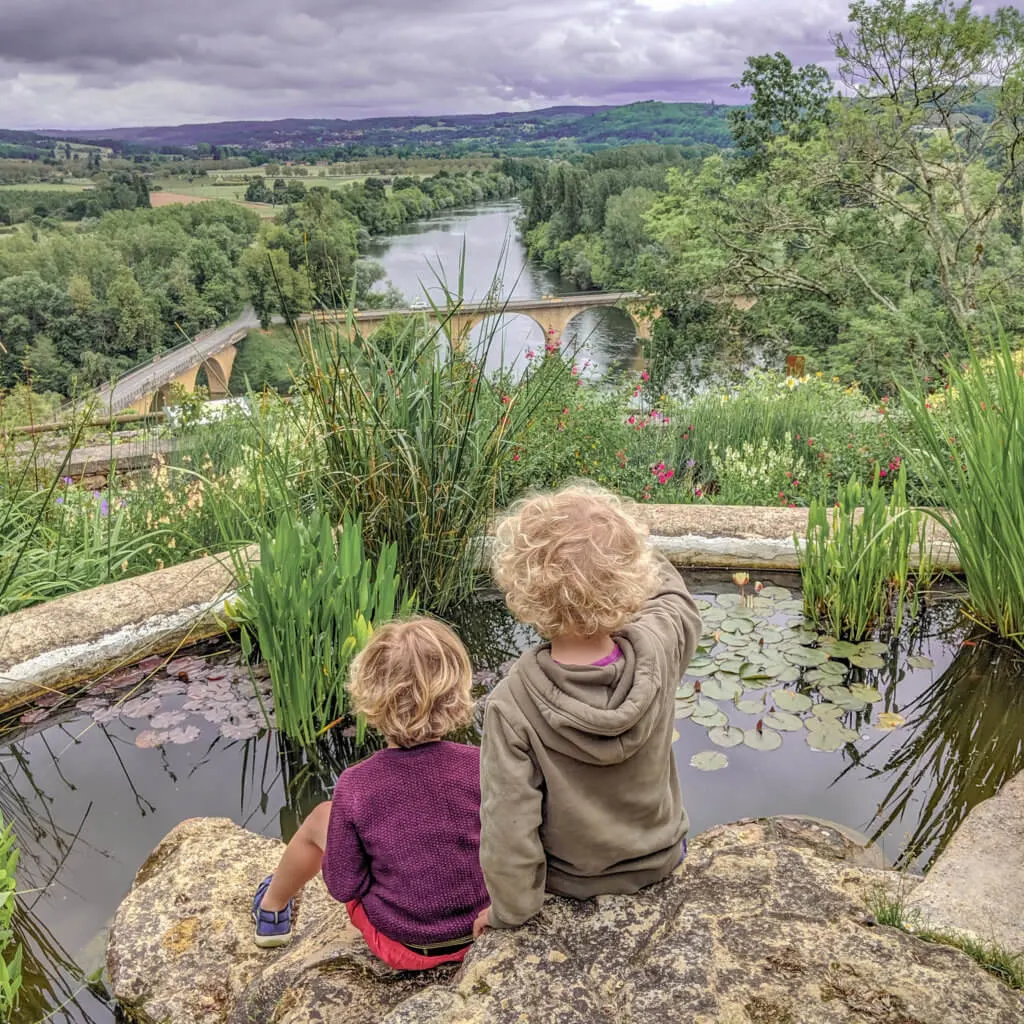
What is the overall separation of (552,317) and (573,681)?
3152 centimetres

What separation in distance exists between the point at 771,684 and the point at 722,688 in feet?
0.51

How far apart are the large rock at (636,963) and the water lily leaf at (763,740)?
0.56 metres

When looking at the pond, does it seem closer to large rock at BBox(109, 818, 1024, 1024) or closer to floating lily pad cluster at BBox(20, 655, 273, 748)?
floating lily pad cluster at BBox(20, 655, 273, 748)

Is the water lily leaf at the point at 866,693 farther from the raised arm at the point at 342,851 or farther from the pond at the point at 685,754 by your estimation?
the raised arm at the point at 342,851

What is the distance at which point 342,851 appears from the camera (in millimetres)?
1481

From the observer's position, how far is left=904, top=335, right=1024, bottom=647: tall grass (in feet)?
8.24

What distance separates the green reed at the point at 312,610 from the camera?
2316 millimetres

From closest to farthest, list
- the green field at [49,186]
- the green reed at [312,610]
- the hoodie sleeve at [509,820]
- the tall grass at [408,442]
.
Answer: the hoodie sleeve at [509,820] → the green reed at [312,610] → the tall grass at [408,442] → the green field at [49,186]

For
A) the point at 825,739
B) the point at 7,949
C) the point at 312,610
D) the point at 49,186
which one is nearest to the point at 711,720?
the point at 825,739

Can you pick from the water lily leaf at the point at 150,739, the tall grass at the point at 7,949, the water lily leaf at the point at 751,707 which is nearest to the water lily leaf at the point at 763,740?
the water lily leaf at the point at 751,707

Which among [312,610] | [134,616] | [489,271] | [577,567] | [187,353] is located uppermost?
[577,567]

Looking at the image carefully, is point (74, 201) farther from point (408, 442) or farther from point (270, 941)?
point (270, 941)

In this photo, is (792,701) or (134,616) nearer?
(792,701)

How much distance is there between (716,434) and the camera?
17.0 feet
